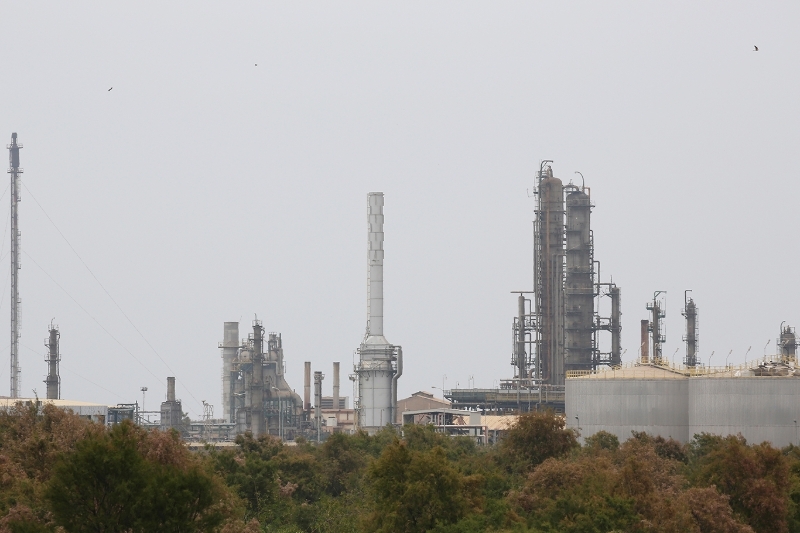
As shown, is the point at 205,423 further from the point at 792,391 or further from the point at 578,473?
the point at 578,473

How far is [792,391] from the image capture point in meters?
72.6

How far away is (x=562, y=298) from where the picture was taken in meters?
113

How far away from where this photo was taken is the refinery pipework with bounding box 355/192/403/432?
364 ft

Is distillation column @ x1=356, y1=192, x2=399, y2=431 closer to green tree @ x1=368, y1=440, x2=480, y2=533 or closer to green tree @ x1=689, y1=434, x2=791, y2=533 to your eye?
green tree @ x1=689, y1=434, x2=791, y2=533

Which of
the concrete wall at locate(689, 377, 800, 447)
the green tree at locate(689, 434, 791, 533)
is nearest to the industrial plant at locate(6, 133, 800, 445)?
the concrete wall at locate(689, 377, 800, 447)

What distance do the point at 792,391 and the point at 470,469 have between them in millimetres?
22496

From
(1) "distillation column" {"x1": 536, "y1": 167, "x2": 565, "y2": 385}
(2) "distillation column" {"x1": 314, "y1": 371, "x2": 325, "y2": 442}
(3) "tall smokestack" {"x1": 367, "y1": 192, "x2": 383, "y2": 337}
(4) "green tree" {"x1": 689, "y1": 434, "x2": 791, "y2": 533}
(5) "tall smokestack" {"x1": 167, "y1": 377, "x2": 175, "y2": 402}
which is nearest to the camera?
(4) "green tree" {"x1": 689, "y1": 434, "x2": 791, "y2": 533}

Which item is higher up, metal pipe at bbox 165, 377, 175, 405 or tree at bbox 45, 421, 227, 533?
tree at bbox 45, 421, 227, 533

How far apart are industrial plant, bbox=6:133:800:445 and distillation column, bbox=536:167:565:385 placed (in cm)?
10

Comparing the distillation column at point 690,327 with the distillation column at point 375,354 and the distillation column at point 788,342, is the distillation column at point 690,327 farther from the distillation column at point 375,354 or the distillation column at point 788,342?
the distillation column at point 375,354

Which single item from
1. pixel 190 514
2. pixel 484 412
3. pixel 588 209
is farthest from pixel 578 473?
pixel 484 412

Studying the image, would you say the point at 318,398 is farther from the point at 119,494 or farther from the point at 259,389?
the point at 119,494

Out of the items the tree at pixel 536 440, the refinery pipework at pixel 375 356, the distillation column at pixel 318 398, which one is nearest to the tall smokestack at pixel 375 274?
the refinery pipework at pixel 375 356

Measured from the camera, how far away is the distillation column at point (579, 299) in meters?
112
